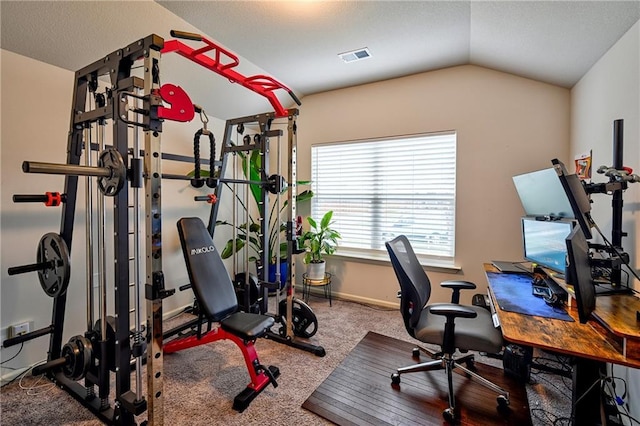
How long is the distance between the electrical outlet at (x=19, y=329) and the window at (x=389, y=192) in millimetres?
2950

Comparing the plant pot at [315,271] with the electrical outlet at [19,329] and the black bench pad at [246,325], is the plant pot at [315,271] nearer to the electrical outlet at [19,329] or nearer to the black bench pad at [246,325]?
the black bench pad at [246,325]

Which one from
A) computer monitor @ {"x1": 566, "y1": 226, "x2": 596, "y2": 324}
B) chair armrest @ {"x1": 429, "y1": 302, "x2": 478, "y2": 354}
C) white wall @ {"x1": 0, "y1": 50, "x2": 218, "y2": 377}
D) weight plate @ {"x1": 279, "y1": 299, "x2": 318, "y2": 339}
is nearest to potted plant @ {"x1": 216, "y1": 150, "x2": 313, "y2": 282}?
weight plate @ {"x1": 279, "y1": 299, "x2": 318, "y2": 339}

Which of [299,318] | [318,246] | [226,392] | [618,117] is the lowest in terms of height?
[226,392]

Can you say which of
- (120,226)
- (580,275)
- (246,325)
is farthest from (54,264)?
(580,275)

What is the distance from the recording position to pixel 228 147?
2912mm

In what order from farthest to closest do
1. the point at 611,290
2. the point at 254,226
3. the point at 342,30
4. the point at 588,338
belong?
the point at 254,226, the point at 342,30, the point at 611,290, the point at 588,338

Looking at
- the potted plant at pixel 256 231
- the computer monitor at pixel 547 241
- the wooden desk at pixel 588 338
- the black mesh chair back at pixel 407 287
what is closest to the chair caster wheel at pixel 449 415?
the black mesh chair back at pixel 407 287

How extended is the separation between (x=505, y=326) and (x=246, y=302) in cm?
204

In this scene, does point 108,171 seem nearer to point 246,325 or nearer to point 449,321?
point 246,325

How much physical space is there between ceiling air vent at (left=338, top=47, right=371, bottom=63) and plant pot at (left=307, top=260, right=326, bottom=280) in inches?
89.7

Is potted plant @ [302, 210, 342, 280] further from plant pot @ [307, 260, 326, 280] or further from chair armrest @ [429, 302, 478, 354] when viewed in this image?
Answer: chair armrest @ [429, 302, 478, 354]

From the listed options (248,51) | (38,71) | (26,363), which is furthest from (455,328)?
(38,71)

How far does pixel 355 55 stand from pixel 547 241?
7.49 feet

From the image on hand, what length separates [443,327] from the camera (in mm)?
1890
